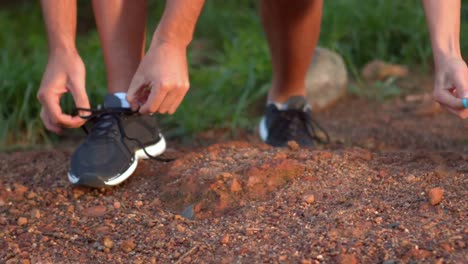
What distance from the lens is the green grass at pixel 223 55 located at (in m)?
3.49

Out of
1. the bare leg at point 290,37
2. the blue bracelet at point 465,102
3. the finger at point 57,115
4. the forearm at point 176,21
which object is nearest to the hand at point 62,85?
the finger at point 57,115

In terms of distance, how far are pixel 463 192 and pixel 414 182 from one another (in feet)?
0.49

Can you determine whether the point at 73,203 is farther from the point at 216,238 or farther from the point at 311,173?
the point at 311,173

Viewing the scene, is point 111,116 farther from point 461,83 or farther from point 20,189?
point 461,83

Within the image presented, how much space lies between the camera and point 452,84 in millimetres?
1953

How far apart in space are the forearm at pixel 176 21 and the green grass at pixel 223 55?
1.28 metres

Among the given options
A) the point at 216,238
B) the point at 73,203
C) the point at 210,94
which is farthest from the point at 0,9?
the point at 216,238

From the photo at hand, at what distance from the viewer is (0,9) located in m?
5.41

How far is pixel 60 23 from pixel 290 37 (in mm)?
864

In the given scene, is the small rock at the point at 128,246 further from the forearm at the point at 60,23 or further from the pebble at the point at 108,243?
the forearm at the point at 60,23

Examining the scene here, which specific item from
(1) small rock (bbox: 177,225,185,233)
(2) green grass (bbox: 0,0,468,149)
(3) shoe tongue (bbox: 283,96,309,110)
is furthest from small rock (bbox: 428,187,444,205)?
(2) green grass (bbox: 0,0,468,149)

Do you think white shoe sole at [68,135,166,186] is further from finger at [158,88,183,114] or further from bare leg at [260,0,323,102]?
bare leg at [260,0,323,102]

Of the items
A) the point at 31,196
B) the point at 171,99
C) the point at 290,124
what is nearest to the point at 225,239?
the point at 171,99

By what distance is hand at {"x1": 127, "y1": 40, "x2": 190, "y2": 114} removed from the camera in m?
2.07
